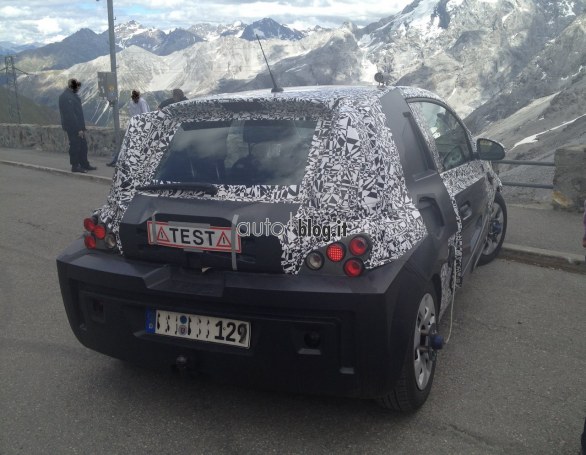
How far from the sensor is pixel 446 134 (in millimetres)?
4641

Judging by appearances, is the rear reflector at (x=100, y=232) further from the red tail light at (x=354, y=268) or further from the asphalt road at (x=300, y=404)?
the red tail light at (x=354, y=268)

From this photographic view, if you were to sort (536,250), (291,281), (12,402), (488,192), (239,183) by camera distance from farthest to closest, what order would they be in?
(536,250) < (488,192) < (12,402) < (239,183) < (291,281)

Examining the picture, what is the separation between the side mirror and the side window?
18 cm

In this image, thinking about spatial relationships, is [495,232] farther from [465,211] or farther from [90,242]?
[90,242]

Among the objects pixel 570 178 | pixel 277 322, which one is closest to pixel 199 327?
pixel 277 322

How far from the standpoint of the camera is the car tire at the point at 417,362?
312 centimetres

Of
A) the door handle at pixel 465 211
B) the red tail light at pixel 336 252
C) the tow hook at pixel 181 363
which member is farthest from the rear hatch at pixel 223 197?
the door handle at pixel 465 211

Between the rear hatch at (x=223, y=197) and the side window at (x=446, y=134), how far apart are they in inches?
52.3

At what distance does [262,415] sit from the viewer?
3.38m

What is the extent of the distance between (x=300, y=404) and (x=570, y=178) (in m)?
6.88

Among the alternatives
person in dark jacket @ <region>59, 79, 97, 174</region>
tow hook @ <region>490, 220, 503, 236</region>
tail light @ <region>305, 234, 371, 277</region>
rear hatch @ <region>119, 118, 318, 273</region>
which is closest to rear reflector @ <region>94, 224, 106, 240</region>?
rear hatch @ <region>119, 118, 318, 273</region>

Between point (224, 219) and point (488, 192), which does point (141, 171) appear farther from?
point (488, 192)

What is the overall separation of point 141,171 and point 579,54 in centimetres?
16491

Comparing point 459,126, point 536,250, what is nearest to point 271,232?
point 459,126
